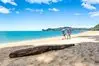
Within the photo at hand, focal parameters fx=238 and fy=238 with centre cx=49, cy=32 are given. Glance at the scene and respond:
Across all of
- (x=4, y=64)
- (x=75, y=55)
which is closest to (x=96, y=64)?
(x=75, y=55)

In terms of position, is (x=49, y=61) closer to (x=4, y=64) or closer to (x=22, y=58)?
(x=22, y=58)

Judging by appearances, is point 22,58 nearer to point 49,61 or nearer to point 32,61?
point 32,61

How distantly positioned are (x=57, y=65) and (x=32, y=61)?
1.71 m

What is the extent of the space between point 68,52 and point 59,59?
1252 millimetres

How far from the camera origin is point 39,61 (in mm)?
13508

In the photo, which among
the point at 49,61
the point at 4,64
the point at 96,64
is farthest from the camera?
the point at 4,64

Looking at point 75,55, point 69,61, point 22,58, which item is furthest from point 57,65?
point 22,58

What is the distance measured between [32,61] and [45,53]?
4.01 ft

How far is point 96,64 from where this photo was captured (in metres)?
12.2

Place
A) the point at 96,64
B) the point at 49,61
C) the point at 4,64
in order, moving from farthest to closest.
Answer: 1. the point at 4,64
2. the point at 49,61
3. the point at 96,64

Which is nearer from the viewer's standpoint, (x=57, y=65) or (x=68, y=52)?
(x=57, y=65)

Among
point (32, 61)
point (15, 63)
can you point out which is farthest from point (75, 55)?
point (15, 63)

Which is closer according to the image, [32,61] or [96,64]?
[96,64]

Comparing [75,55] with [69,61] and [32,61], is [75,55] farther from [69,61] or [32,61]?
[32,61]
